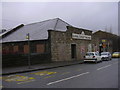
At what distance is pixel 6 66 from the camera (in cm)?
1497

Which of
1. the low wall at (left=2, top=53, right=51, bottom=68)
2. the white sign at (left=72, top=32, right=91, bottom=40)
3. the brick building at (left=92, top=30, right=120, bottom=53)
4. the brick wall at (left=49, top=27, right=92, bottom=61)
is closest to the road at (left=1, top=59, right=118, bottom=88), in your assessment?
the low wall at (left=2, top=53, right=51, bottom=68)

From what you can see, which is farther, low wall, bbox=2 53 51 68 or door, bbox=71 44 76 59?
door, bbox=71 44 76 59

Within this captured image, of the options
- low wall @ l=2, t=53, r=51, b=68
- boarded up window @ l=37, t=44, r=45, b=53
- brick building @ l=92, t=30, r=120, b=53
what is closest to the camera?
low wall @ l=2, t=53, r=51, b=68

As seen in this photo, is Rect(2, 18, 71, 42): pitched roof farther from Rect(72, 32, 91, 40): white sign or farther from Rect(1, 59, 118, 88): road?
Rect(1, 59, 118, 88): road

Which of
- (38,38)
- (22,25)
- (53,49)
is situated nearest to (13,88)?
(53,49)

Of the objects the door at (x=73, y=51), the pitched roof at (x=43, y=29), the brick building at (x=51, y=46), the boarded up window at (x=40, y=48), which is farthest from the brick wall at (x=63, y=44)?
the boarded up window at (x=40, y=48)

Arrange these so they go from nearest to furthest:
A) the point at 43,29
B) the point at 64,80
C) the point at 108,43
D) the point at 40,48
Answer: the point at 64,80, the point at 40,48, the point at 43,29, the point at 108,43

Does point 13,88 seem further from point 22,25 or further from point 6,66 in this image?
point 22,25

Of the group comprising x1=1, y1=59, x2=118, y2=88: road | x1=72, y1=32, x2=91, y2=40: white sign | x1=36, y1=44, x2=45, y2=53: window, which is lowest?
x1=1, y1=59, x2=118, y2=88: road

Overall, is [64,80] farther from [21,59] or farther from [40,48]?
[40,48]

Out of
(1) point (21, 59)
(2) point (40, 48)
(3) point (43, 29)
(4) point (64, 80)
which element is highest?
(3) point (43, 29)

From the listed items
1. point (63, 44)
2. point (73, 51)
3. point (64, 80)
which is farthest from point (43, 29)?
point (64, 80)

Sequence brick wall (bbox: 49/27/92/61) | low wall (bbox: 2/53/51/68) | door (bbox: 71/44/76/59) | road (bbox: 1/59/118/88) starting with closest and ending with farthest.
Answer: road (bbox: 1/59/118/88)
low wall (bbox: 2/53/51/68)
brick wall (bbox: 49/27/92/61)
door (bbox: 71/44/76/59)

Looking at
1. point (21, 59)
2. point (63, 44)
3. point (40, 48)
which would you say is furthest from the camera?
point (63, 44)
